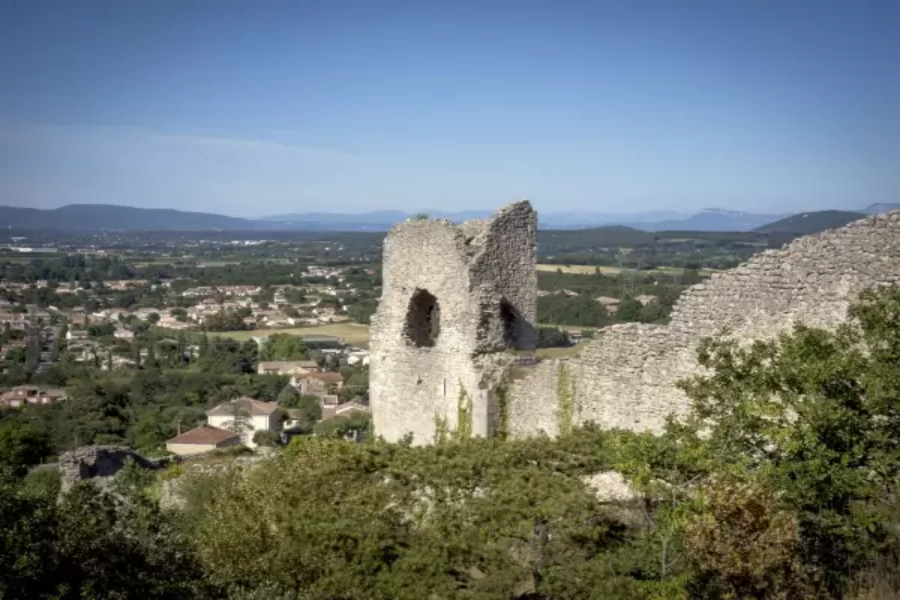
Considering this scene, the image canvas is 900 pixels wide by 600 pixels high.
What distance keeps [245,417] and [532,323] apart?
145 feet

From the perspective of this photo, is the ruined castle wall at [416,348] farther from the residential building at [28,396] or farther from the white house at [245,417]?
the residential building at [28,396]

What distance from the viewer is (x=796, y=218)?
5456 centimetres

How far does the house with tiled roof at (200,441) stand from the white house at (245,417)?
226 inches

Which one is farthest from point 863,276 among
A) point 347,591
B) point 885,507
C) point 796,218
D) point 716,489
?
point 796,218

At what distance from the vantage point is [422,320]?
56.7ft

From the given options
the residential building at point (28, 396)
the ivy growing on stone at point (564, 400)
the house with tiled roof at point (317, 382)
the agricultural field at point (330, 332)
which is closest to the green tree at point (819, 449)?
the ivy growing on stone at point (564, 400)

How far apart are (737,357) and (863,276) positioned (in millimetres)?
1585

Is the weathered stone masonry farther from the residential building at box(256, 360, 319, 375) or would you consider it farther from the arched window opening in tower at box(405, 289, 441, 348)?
the residential building at box(256, 360, 319, 375)

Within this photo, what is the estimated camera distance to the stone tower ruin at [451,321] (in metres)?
15.0

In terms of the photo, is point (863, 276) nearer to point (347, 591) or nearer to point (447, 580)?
point (447, 580)

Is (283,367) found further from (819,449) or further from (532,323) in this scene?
(819,449)

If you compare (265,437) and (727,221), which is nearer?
(265,437)

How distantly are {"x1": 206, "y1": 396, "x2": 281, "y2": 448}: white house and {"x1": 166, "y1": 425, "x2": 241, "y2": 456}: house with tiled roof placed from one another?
18.8ft

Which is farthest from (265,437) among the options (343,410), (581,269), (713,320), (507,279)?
(581,269)
